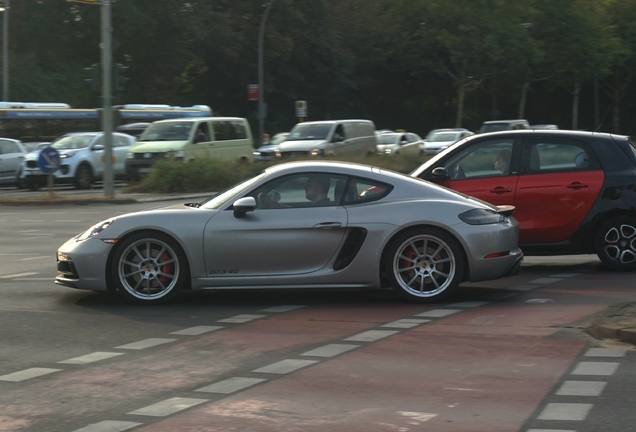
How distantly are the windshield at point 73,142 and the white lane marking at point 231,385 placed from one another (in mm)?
26091

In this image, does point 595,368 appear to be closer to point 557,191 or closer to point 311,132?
point 557,191

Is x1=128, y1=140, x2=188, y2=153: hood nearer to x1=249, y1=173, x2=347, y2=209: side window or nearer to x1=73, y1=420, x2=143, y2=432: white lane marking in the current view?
x1=249, y1=173, x2=347, y2=209: side window

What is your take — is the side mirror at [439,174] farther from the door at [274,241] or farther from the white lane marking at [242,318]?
the white lane marking at [242,318]

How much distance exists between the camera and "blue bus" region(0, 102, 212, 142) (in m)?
37.4

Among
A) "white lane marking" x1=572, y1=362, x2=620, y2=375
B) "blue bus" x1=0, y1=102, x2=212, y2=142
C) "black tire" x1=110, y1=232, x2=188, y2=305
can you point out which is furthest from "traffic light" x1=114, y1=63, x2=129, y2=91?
"white lane marking" x1=572, y1=362, x2=620, y2=375

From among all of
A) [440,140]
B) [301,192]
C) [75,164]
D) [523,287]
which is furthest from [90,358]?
[440,140]

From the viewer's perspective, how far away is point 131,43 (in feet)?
189

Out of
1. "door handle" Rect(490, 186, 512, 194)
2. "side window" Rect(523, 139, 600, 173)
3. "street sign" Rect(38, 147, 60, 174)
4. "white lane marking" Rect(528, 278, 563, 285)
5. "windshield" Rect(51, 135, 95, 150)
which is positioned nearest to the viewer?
"white lane marking" Rect(528, 278, 563, 285)

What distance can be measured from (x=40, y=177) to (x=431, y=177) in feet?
69.6

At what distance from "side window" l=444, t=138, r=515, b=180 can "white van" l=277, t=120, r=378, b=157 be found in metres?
20.0

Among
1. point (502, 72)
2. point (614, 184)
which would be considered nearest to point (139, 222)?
point (614, 184)

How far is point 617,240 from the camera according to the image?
11.1 m

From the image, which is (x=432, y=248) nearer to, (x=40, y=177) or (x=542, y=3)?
(x=40, y=177)

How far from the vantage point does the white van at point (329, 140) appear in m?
32.3
